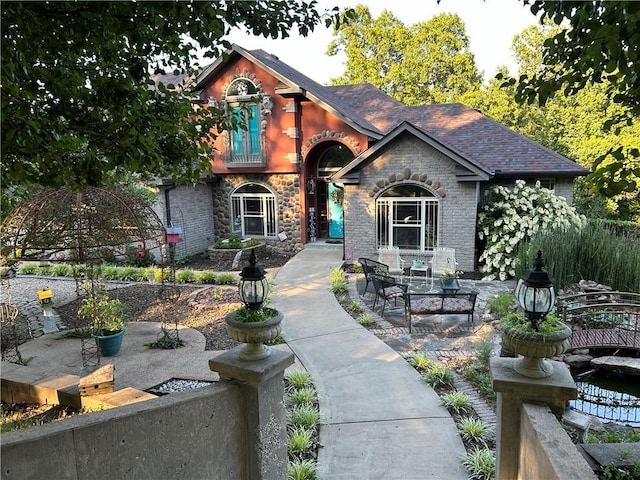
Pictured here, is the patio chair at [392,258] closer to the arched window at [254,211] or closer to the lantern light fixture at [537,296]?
the arched window at [254,211]

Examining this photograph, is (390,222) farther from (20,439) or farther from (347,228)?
(20,439)

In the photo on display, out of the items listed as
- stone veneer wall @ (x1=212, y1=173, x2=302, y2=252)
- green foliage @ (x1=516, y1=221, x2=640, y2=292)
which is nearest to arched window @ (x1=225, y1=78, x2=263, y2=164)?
stone veneer wall @ (x1=212, y1=173, x2=302, y2=252)

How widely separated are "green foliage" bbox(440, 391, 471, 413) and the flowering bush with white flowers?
7.22m

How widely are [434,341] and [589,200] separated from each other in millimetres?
17540

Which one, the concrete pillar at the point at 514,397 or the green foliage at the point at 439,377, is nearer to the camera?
the concrete pillar at the point at 514,397

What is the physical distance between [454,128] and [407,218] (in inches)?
184

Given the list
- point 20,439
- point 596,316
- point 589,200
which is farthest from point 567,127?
point 20,439

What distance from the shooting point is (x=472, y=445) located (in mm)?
4574

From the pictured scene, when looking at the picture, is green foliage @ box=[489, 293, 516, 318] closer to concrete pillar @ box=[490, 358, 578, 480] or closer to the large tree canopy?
concrete pillar @ box=[490, 358, 578, 480]

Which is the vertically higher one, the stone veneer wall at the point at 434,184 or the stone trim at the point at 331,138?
the stone trim at the point at 331,138

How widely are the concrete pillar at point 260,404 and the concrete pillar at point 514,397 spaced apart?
168 cm

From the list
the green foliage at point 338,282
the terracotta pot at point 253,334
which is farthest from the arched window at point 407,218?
the terracotta pot at point 253,334

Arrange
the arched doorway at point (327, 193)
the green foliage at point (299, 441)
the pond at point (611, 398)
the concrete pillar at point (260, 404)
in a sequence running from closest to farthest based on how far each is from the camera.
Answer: the concrete pillar at point (260, 404)
the green foliage at point (299, 441)
the pond at point (611, 398)
the arched doorway at point (327, 193)

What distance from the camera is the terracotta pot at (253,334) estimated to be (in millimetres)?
3389
